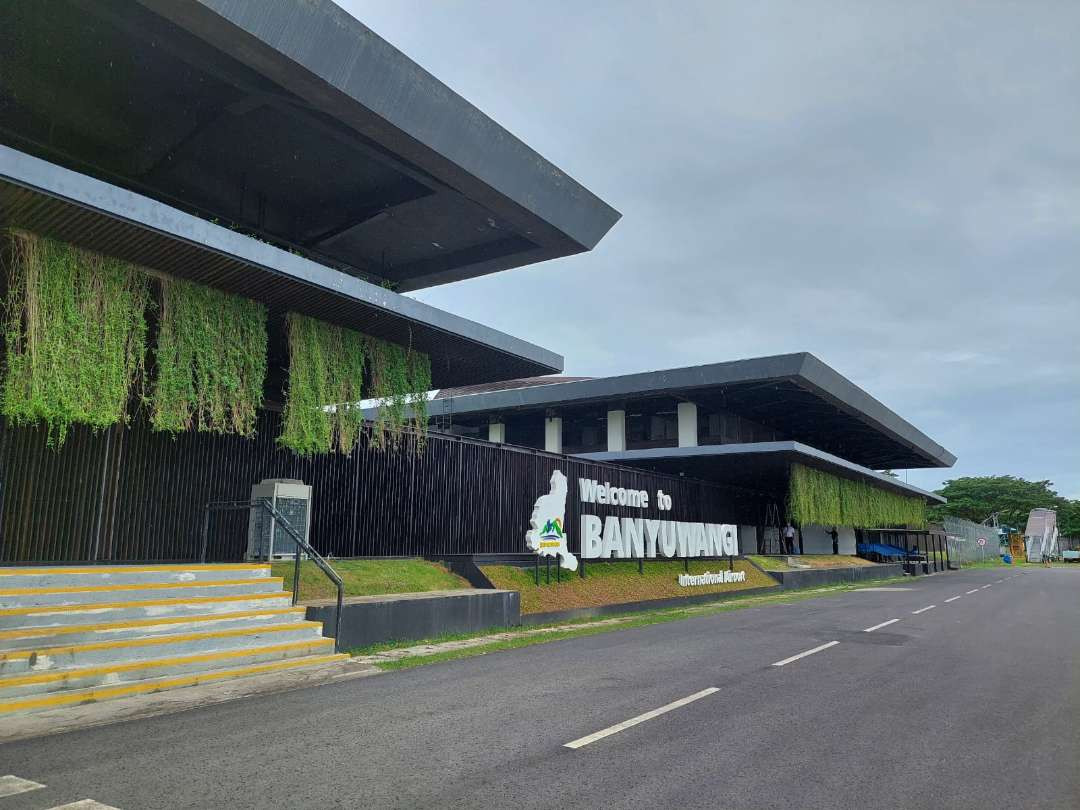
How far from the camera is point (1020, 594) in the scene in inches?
1086

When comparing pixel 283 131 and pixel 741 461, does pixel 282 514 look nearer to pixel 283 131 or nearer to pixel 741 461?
pixel 283 131

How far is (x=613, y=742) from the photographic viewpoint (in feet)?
20.3

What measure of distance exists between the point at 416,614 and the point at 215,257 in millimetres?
6928

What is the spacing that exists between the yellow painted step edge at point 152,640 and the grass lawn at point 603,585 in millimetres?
7152

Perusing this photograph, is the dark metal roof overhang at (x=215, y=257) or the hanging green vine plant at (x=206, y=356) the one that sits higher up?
the dark metal roof overhang at (x=215, y=257)

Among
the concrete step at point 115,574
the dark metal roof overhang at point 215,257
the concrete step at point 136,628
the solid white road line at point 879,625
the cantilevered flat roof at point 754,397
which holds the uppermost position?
the cantilevered flat roof at point 754,397

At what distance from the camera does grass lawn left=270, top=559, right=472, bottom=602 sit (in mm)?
12976

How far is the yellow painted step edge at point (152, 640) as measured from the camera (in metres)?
7.54

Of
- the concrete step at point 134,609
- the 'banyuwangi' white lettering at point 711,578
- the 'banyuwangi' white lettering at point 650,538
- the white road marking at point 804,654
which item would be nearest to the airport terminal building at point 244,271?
the 'banyuwangi' white lettering at point 650,538

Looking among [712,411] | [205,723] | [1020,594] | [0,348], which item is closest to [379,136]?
[0,348]

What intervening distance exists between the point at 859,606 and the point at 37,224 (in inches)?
859

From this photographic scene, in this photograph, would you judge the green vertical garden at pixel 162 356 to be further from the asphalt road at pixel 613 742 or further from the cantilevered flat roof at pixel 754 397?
the cantilevered flat roof at pixel 754 397

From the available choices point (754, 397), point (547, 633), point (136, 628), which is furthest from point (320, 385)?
point (754, 397)

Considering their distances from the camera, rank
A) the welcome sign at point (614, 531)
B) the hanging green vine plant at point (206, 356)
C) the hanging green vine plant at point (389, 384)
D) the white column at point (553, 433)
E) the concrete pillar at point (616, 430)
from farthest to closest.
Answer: the white column at point (553, 433), the concrete pillar at point (616, 430), the welcome sign at point (614, 531), the hanging green vine plant at point (389, 384), the hanging green vine plant at point (206, 356)
